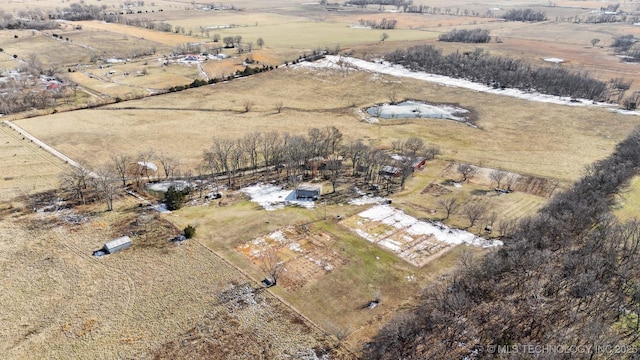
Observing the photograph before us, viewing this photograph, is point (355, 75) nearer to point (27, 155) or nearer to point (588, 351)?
point (27, 155)


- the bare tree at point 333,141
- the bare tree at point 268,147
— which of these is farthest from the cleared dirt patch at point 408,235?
the bare tree at point 268,147

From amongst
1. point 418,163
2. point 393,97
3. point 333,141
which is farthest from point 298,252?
point 393,97

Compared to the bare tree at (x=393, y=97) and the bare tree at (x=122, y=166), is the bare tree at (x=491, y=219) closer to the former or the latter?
the bare tree at (x=122, y=166)

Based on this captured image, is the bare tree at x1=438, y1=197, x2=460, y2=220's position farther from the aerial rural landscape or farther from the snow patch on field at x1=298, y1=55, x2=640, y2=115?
the snow patch on field at x1=298, y1=55, x2=640, y2=115

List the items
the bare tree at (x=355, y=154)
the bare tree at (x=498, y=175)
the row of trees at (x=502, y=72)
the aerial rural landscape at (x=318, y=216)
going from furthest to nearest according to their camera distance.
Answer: the row of trees at (x=502, y=72), the bare tree at (x=355, y=154), the bare tree at (x=498, y=175), the aerial rural landscape at (x=318, y=216)

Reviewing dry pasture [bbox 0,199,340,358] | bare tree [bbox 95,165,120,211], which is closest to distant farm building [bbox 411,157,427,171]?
dry pasture [bbox 0,199,340,358]

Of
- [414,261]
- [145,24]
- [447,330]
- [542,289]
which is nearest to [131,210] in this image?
[414,261]

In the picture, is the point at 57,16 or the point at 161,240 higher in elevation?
the point at 57,16
